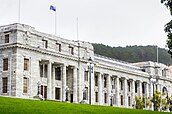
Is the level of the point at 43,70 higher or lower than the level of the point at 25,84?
higher

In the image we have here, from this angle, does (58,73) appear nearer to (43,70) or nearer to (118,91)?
(43,70)

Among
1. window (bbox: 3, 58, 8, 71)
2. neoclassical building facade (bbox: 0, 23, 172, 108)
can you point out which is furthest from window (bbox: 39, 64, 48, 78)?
window (bbox: 3, 58, 8, 71)

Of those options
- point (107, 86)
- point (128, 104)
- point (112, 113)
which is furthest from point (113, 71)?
point (112, 113)

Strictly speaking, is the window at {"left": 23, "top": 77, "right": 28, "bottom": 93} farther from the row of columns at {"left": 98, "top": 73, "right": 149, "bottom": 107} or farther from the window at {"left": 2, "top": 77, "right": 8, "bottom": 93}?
the row of columns at {"left": 98, "top": 73, "right": 149, "bottom": 107}

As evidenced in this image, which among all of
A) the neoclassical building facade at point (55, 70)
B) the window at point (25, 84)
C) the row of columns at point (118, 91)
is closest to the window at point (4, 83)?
the neoclassical building facade at point (55, 70)

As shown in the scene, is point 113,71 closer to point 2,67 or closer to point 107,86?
point 107,86

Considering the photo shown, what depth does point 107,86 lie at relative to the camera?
341 ft

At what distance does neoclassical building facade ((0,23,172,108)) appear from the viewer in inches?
2958

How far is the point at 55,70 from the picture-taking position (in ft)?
288

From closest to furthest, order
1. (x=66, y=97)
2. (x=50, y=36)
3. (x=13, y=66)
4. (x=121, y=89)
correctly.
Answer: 1. (x=13, y=66)
2. (x=50, y=36)
3. (x=66, y=97)
4. (x=121, y=89)

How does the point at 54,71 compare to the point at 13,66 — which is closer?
the point at 13,66

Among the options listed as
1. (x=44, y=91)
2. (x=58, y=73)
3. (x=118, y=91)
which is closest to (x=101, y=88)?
(x=118, y=91)

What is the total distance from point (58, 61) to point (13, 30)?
38.9 feet

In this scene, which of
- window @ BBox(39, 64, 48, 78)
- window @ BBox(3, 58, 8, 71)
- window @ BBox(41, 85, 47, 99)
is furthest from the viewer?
window @ BBox(39, 64, 48, 78)
